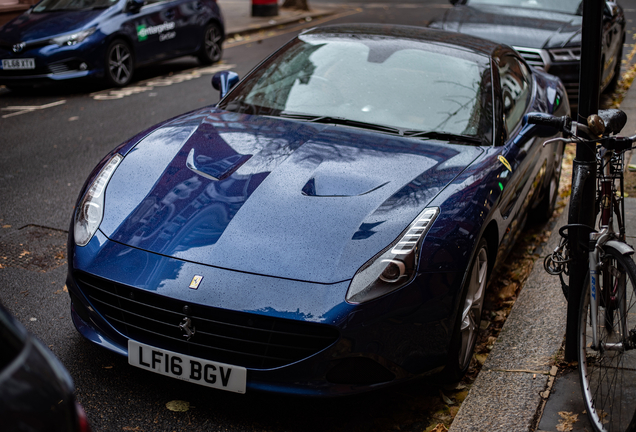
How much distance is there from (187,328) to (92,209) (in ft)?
2.81

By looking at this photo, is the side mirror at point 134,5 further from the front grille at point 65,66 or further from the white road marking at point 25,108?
the white road marking at point 25,108

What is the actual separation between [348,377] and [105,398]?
1.07m

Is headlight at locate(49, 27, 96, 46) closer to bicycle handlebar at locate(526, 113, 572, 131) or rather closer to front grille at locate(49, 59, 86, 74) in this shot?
front grille at locate(49, 59, 86, 74)

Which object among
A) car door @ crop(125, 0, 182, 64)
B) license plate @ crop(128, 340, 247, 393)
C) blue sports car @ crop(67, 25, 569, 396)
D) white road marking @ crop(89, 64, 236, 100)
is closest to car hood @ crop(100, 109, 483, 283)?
blue sports car @ crop(67, 25, 569, 396)

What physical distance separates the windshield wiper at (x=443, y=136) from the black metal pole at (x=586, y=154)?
776 millimetres

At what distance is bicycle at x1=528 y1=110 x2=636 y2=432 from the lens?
104 inches

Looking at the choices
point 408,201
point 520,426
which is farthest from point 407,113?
point 520,426

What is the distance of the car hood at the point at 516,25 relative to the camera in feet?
26.3

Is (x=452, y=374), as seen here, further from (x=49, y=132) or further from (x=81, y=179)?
(x=49, y=132)

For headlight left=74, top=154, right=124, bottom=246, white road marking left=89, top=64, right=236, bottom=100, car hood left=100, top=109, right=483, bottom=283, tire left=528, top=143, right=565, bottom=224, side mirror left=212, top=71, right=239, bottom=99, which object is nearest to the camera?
car hood left=100, top=109, right=483, bottom=283

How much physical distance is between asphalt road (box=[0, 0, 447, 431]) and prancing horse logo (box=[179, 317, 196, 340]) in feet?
1.33

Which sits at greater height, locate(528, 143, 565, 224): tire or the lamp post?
the lamp post

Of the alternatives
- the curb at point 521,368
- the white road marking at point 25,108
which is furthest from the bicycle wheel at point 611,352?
the white road marking at point 25,108

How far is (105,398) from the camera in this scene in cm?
296
